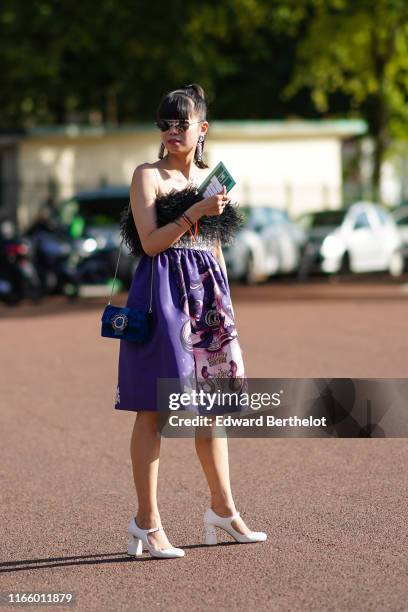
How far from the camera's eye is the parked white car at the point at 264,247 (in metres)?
26.7

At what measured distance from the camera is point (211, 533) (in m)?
6.11

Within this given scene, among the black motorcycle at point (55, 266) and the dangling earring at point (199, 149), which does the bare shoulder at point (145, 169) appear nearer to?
the dangling earring at point (199, 149)

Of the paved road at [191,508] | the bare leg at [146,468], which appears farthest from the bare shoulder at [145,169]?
the paved road at [191,508]

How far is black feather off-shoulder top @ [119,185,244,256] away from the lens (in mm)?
5879

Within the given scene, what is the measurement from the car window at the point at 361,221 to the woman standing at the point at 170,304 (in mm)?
23100

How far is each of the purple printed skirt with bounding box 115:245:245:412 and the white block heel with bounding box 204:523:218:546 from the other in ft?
2.03

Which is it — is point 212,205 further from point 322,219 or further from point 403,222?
point 403,222

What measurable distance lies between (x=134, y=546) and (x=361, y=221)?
928 inches

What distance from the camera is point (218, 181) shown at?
5.81m

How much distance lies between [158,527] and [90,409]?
4666mm

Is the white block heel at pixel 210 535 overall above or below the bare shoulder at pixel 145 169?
below

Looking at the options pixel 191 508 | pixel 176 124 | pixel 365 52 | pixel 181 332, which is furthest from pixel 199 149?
pixel 365 52

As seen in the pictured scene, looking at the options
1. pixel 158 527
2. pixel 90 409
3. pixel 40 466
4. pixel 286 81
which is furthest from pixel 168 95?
pixel 286 81

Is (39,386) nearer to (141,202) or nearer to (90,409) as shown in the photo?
(90,409)
